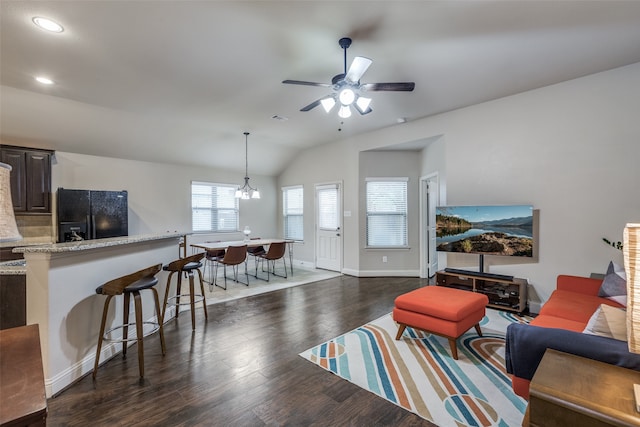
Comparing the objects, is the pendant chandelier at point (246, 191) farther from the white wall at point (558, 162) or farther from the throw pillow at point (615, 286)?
the throw pillow at point (615, 286)

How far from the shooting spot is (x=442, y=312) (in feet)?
8.53

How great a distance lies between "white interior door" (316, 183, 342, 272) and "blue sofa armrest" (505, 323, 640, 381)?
180 inches

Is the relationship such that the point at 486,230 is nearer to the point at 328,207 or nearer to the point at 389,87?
the point at 389,87

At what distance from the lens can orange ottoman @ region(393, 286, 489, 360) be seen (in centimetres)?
258

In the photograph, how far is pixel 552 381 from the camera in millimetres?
1172

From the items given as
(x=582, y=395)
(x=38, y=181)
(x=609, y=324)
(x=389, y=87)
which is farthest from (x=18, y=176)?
(x=609, y=324)

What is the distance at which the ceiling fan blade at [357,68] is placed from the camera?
2250 millimetres

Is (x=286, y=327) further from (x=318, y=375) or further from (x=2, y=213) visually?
(x=2, y=213)

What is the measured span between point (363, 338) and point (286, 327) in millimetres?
915

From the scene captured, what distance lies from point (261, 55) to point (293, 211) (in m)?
4.97

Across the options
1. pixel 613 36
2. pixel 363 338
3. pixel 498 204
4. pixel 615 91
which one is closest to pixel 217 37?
pixel 363 338

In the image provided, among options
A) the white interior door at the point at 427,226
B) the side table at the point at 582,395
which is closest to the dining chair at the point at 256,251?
the white interior door at the point at 427,226

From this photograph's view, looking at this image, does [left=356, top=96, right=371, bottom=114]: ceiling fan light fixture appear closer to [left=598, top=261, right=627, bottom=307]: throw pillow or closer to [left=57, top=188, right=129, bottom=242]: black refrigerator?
[left=598, top=261, right=627, bottom=307]: throw pillow

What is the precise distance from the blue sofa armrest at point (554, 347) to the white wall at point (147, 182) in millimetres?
6090
